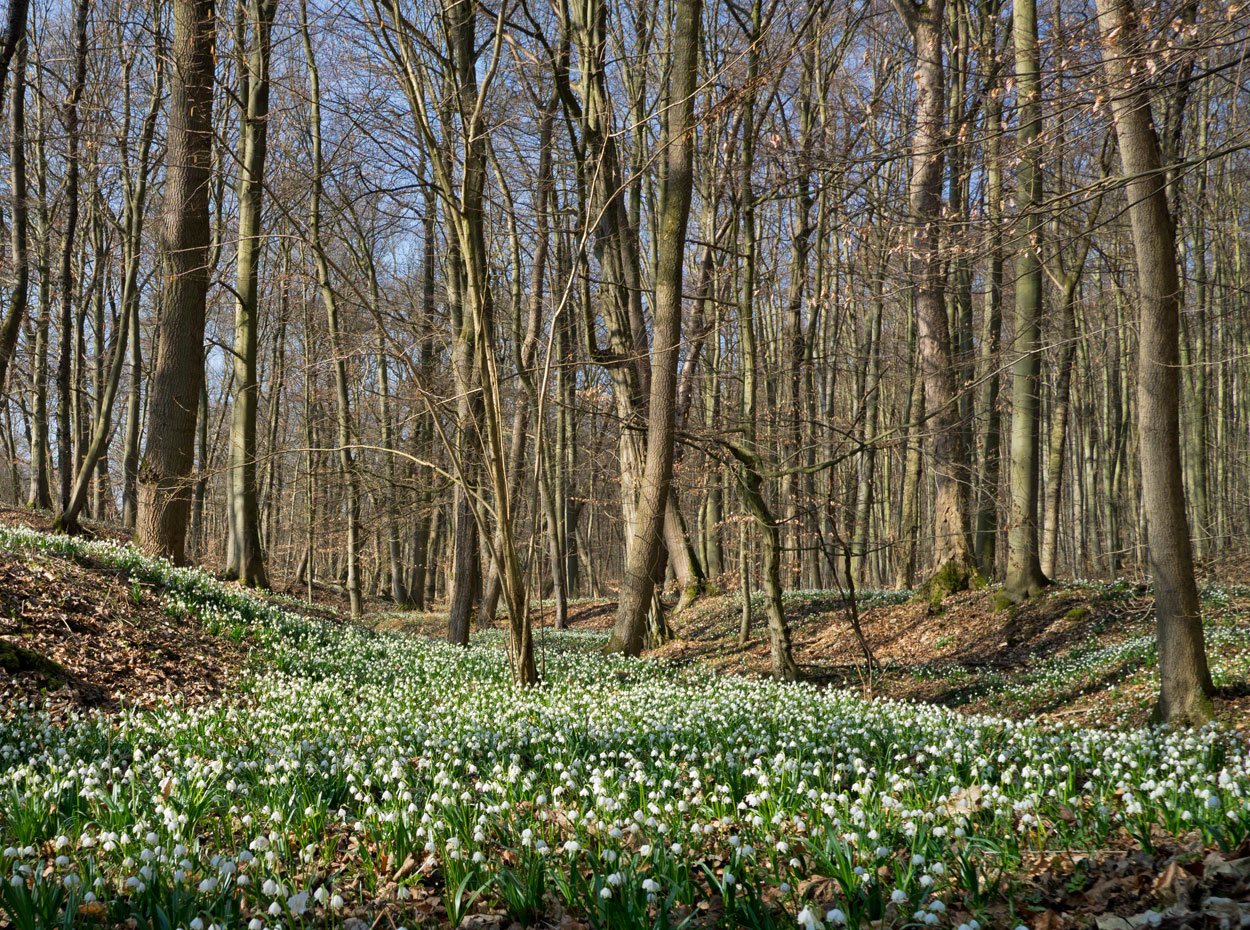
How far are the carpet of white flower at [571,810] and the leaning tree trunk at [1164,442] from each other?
3.83 feet

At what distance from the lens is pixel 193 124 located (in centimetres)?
1394

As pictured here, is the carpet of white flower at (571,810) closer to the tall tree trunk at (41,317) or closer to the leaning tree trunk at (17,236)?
the leaning tree trunk at (17,236)

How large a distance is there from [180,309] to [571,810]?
1249cm

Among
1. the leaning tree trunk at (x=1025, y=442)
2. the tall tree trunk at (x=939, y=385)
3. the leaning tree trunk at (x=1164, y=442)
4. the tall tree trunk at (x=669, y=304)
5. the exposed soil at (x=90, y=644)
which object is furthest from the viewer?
the tall tree trunk at (x=939, y=385)

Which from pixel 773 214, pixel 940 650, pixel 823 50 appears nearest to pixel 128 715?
pixel 940 650

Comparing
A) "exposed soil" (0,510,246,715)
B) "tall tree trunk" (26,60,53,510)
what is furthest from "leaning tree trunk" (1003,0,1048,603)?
"tall tree trunk" (26,60,53,510)

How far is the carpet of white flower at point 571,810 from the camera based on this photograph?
10.3ft

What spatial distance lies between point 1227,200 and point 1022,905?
2836cm

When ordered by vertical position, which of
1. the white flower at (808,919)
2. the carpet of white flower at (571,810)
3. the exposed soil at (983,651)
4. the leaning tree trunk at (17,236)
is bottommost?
the exposed soil at (983,651)

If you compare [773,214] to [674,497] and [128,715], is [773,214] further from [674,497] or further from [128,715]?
[128,715]

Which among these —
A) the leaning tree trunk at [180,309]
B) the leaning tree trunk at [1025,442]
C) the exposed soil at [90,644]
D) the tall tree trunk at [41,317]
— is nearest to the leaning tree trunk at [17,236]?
the leaning tree trunk at [180,309]

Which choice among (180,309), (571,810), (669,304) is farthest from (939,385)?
(180,309)

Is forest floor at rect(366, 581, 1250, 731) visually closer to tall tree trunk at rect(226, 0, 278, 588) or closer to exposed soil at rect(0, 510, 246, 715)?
exposed soil at rect(0, 510, 246, 715)

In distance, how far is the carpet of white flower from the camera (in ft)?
10.3
